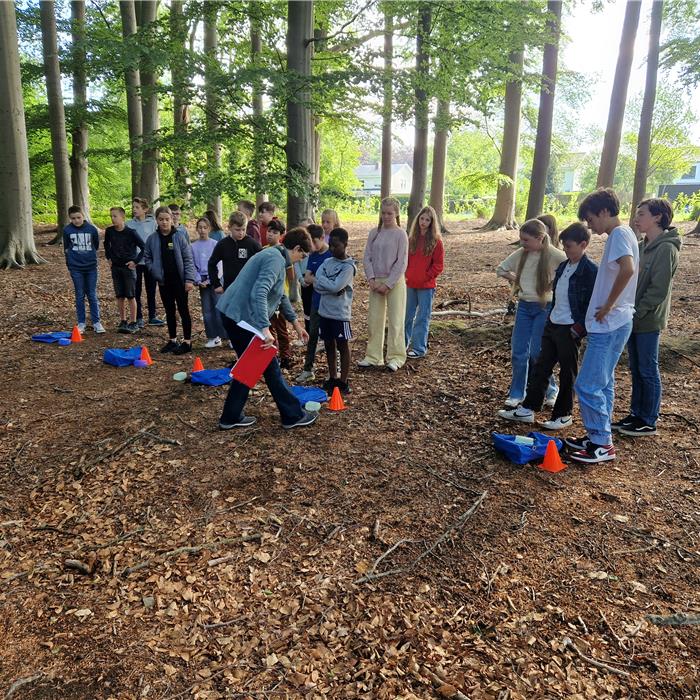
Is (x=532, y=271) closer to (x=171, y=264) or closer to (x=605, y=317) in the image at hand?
(x=605, y=317)

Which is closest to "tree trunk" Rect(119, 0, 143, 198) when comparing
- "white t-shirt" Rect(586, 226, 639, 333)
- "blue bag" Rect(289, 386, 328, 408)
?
"blue bag" Rect(289, 386, 328, 408)

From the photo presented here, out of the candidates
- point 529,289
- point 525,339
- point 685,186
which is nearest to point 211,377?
point 525,339

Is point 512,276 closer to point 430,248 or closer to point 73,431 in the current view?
point 430,248

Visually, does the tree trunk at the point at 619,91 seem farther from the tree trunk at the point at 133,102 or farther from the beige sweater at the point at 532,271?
the tree trunk at the point at 133,102

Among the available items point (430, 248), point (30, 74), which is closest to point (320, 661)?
point (430, 248)

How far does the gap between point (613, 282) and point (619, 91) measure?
13.2 meters

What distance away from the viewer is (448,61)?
8.06 m

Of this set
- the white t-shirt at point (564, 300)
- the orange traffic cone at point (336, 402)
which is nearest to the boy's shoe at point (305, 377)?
the orange traffic cone at point (336, 402)

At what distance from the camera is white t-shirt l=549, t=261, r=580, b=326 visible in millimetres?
4270

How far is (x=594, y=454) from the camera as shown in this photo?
4051 millimetres

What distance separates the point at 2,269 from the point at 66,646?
11560 mm

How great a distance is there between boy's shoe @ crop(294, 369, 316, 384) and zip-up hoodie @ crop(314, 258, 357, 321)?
845mm

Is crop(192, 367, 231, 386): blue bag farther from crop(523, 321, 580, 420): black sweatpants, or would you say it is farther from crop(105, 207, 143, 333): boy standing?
crop(523, 321, 580, 420): black sweatpants

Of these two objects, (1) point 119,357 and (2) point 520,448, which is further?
(1) point 119,357
